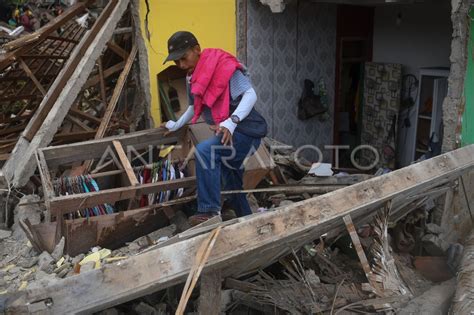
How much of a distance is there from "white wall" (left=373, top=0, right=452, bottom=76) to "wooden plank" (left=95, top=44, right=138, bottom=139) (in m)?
4.29

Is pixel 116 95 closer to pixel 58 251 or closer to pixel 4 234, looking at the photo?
pixel 4 234

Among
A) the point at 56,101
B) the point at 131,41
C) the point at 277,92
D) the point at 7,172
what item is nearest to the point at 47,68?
the point at 131,41

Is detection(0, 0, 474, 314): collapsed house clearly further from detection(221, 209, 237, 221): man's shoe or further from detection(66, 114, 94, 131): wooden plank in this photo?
detection(221, 209, 237, 221): man's shoe

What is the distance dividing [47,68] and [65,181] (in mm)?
3583

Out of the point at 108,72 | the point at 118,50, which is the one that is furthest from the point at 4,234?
the point at 118,50

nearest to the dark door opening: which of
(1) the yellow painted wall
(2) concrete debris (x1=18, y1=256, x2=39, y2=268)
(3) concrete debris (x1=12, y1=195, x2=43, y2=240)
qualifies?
(1) the yellow painted wall

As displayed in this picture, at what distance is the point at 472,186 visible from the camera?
4.86 metres

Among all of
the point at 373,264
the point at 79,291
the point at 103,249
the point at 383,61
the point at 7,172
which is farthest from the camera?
the point at 383,61

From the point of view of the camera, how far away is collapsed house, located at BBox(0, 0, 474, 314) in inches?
98.3

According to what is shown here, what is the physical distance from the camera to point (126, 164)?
13.7 ft

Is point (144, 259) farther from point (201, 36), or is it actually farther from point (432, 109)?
point (432, 109)

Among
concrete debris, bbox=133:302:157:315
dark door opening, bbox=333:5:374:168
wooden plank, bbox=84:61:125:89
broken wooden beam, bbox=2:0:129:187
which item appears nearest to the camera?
concrete debris, bbox=133:302:157:315

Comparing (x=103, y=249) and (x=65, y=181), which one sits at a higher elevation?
(x=65, y=181)

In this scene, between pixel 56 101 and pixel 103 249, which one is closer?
pixel 103 249
